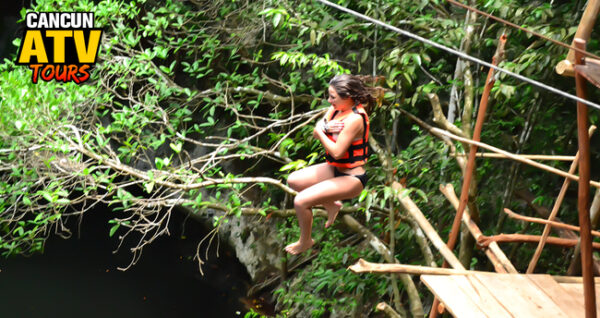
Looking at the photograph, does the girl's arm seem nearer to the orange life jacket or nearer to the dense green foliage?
the orange life jacket

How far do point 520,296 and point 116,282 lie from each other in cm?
597

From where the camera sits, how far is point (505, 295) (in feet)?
8.11

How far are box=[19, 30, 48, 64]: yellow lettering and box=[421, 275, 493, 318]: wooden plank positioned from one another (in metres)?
3.47

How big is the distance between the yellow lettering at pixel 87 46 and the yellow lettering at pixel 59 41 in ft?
0.21

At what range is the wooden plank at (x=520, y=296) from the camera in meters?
2.39

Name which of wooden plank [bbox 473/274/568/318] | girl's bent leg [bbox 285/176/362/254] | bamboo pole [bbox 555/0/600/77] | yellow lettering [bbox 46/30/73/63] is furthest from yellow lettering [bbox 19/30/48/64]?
bamboo pole [bbox 555/0/600/77]

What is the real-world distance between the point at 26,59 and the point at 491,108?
3210 mm

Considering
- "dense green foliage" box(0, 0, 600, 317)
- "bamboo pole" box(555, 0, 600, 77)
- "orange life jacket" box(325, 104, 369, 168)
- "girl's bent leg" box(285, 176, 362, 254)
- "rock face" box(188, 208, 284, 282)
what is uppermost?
"bamboo pole" box(555, 0, 600, 77)

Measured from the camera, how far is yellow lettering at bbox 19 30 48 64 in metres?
4.83

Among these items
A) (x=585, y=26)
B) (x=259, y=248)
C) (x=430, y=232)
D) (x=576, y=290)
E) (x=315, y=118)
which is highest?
(x=585, y=26)

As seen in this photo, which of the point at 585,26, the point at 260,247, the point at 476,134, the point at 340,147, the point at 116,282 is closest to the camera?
the point at 585,26

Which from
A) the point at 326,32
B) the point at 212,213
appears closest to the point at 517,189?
the point at 326,32

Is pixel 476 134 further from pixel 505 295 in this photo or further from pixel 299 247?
pixel 299 247

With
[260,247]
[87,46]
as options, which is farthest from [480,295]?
[260,247]
